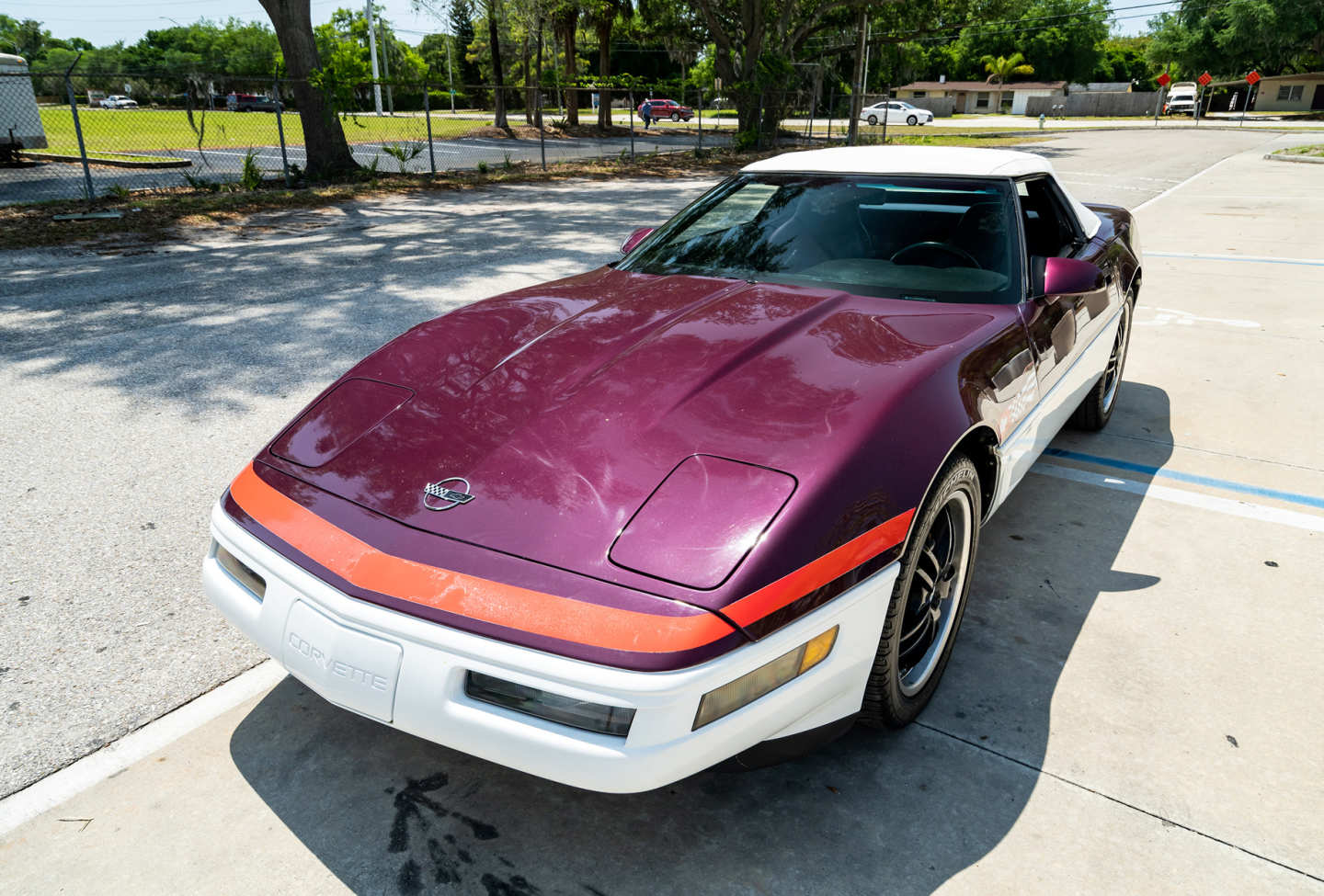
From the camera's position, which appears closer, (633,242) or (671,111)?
(633,242)

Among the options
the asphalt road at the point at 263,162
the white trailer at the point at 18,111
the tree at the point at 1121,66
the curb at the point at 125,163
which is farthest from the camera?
the tree at the point at 1121,66

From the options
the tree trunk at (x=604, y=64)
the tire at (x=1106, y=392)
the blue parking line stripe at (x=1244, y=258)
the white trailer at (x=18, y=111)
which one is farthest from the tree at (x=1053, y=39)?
the tire at (x=1106, y=392)

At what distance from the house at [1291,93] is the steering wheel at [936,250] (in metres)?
Result: 87.8

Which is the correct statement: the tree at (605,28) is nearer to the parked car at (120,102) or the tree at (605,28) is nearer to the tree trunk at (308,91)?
the tree trunk at (308,91)

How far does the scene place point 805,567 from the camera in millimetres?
1782

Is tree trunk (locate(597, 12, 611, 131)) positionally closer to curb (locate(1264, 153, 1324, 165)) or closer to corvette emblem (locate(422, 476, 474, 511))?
curb (locate(1264, 153, 1324, 165))

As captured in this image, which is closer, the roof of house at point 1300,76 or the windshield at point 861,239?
the windshield at point 861,239

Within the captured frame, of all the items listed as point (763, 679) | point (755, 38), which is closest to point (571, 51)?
point (755, 38)

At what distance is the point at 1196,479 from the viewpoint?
4043mm

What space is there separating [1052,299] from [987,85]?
101310 millimetres

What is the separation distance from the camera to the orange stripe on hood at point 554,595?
5.39 feet

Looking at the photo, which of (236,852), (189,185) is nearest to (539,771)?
(236,852)

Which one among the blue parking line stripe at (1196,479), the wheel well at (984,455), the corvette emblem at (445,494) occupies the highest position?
the corvette emblem at (445,494)

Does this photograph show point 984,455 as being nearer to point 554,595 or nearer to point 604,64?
point 554,595
